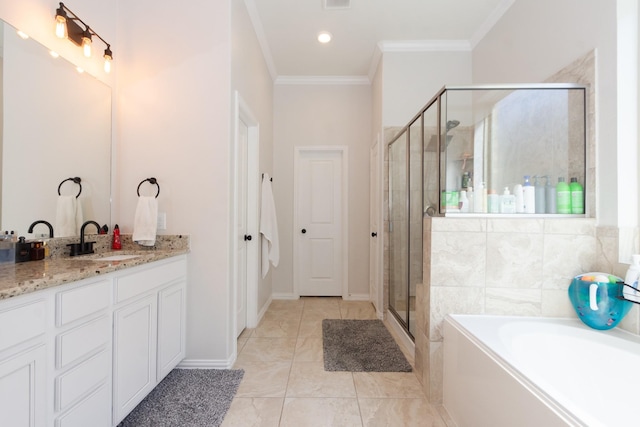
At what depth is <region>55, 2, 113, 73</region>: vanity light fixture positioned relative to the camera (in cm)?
171

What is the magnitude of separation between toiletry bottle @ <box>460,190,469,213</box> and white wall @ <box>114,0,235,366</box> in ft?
5.12

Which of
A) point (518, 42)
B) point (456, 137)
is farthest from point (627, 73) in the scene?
point (518, 42)

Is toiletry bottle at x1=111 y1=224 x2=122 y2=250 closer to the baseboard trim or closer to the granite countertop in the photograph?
the granite countertop

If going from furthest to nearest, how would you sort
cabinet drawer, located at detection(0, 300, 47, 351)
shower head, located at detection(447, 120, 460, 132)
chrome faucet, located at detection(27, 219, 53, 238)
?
shower head, located at detection(447, 120, 460, 132) < chrome faucet, located at detection(27, 219, 53, 238) < cabinet drawer, located at detection(0, 300, 47, 351)

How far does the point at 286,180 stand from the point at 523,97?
2.73 metres

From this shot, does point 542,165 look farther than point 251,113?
No

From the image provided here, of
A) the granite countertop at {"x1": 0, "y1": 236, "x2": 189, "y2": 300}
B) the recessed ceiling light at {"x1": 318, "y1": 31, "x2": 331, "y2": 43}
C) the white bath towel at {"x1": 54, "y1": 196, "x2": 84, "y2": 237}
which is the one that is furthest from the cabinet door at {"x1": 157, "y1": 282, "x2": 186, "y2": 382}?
the recessed ceiling light at {"x1": 318, "y1": 31, "x2": 331, "y2": 43}

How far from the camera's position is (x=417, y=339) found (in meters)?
2.08

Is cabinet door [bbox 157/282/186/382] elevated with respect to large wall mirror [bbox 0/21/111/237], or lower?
lower

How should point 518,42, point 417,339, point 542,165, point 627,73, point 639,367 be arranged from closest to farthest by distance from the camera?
point 639,367 → point 627,73 → point 542,165 → point 417,339 → point 518,42

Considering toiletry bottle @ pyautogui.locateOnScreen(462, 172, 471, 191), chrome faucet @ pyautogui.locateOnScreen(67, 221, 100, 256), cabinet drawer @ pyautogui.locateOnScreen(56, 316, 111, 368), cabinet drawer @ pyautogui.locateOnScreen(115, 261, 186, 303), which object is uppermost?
toiletry bottle @ pyautogui.locateOnScreen(462, 172, 471, 191)

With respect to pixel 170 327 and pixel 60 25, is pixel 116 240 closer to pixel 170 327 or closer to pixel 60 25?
pixel 170 327

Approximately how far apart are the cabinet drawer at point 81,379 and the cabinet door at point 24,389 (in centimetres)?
7

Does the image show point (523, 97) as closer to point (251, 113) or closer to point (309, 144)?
point (251, 113)
